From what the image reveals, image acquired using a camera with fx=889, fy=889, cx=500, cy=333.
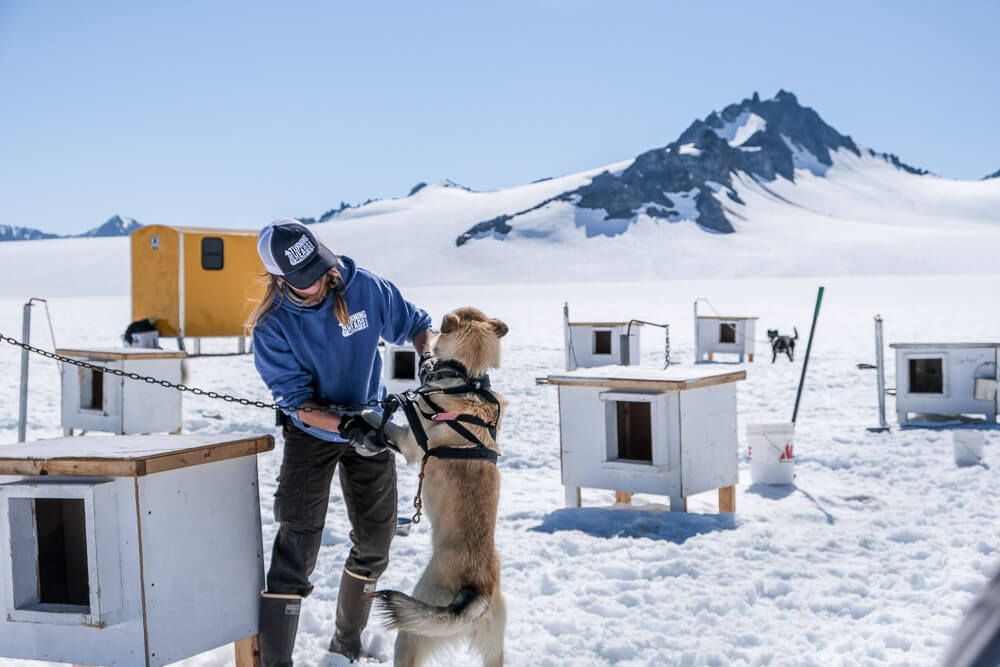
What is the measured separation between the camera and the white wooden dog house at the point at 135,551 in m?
2.65

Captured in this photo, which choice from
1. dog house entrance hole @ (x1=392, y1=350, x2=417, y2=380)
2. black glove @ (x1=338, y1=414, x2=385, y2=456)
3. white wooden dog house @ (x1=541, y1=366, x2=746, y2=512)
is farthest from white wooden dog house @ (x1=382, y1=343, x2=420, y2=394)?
black glove @ (x1=338, y1=414, x2=385, y2=456)

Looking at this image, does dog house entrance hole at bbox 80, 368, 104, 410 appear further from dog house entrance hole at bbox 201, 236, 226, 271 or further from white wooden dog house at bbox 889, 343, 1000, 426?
dog house entrance hole at bbox 201, 236, 226, 271

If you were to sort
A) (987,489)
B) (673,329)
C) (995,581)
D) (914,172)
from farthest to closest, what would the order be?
(914,172)
(673,329)
(987,489)
(995,581)

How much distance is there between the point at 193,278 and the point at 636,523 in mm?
14251

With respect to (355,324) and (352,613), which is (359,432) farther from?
(352,613)

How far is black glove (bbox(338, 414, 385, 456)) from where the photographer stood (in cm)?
291

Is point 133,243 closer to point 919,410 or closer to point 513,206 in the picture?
point 919,410

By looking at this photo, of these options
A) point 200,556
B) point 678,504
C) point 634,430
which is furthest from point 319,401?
point 634,430

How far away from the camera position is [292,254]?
3000mm

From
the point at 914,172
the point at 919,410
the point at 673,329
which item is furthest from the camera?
the point at 914,172

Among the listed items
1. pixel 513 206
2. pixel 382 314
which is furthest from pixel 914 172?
pixel 382 314

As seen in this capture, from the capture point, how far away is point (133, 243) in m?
18.2

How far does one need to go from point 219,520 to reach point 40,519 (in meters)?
0.69

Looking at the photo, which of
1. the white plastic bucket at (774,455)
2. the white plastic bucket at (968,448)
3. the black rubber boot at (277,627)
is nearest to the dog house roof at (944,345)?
the white plastic bucket at (968,448)
